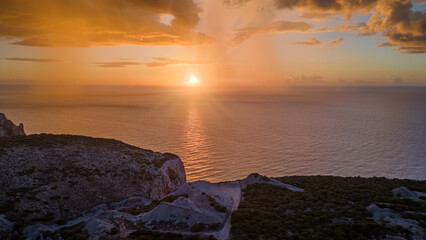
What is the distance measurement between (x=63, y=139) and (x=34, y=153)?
813cm

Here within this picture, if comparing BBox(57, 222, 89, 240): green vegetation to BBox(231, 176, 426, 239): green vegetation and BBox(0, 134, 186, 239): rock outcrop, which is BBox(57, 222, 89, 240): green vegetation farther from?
BBox(231, 176, 426, 239): green vegetation

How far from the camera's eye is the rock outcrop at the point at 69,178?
2673cm

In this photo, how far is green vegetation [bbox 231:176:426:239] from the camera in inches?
912

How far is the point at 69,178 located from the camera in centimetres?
3350

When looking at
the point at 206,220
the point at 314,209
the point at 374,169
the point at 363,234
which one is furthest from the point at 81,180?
the point at 374,169

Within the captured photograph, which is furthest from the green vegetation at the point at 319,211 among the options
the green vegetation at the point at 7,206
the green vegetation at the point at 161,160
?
the green vegetation at the point at 7,206

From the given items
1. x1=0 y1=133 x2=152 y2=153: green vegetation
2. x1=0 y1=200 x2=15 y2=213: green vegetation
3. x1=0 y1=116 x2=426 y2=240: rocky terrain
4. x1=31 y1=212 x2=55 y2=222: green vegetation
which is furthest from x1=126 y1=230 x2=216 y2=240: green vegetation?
x1=0 y1=133 x2=152 y2=153: green vegetation

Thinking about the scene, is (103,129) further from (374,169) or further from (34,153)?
(374,169)

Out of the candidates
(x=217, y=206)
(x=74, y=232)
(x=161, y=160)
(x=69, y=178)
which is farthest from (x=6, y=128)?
(x=217, y=206)

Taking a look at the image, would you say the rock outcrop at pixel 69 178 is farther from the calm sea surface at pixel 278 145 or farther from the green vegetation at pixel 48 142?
the calm sea surface at pixel 278 145

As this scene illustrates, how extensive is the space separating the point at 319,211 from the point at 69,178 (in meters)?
34.1

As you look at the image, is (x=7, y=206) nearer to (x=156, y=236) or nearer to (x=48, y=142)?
(x=156, y=236)

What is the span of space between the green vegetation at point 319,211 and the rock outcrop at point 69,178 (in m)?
16.3

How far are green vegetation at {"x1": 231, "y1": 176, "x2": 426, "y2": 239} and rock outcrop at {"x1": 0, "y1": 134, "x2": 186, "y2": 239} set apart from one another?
16.3 m
